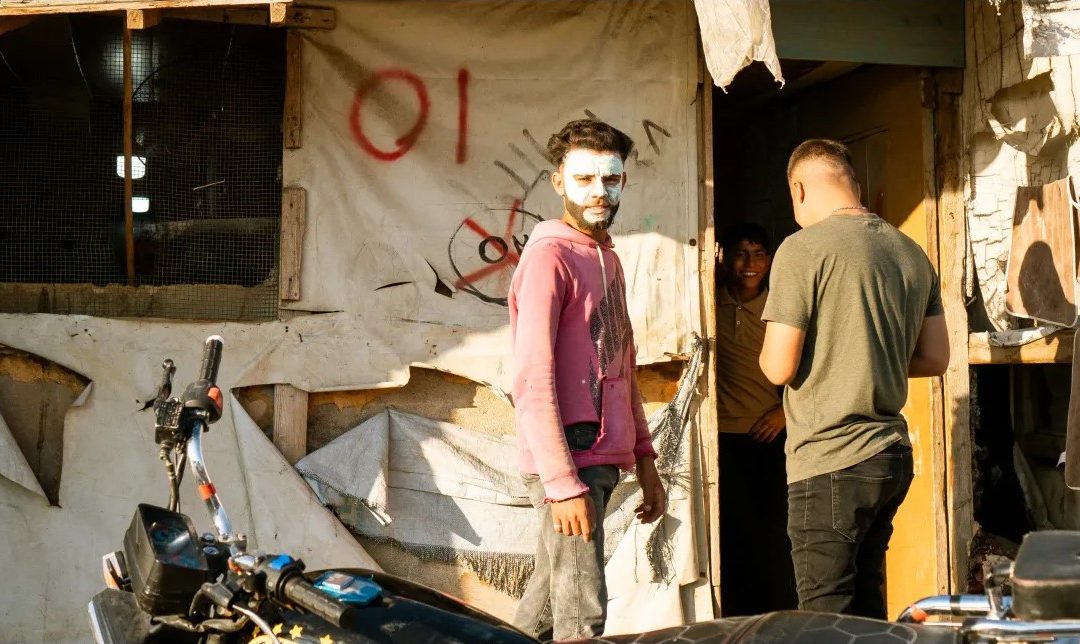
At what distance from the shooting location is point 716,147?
757cm

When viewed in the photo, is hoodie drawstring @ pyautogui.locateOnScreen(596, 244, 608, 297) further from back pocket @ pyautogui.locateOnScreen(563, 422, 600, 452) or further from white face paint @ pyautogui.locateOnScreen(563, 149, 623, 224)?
back pocket @ pyautogui.locateOnScreen(563, 422, 600, 452)

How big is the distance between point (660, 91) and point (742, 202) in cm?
225

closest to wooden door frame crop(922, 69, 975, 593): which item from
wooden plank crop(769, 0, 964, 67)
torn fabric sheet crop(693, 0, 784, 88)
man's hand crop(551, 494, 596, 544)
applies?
wooden plank crop(769, 0, 964, 67)

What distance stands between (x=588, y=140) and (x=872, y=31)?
2.31 metres

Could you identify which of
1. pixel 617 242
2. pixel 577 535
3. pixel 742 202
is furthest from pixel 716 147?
pixel 577 535

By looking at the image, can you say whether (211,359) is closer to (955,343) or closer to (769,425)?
(769,425)

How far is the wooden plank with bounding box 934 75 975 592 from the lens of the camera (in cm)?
532

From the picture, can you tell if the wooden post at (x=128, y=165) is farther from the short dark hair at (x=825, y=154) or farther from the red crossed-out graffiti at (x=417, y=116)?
the short dark hair at (x=825, y=154)

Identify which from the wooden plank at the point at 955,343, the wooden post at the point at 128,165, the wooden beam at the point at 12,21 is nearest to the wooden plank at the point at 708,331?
the wooden plank at the point at 955,343

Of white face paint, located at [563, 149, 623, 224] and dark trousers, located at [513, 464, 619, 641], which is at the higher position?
white face paint, located at [563, 149, 623, 224]

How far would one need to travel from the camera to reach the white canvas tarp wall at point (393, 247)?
193 inches

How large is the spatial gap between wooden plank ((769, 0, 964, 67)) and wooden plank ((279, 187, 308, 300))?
232 cm

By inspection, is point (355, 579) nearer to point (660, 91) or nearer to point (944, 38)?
point (660, 91)

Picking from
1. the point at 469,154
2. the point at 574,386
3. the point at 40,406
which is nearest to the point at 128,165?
the point at 40,406
